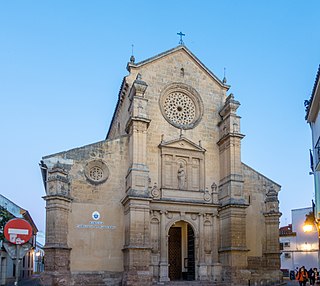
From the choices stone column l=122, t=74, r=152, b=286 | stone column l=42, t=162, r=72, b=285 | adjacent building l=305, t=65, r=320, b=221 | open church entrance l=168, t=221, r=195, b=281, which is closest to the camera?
adjacent building l=305, t=65, r=320, b=221

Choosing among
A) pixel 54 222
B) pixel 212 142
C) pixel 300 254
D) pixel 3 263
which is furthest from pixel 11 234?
pixel 300 254

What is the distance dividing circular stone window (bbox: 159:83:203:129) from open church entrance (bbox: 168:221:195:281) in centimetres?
625

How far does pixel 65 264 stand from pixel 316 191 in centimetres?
1259

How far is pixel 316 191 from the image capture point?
2044 centimetres

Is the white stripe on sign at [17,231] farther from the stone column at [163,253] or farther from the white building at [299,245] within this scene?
the white building at [299,245]

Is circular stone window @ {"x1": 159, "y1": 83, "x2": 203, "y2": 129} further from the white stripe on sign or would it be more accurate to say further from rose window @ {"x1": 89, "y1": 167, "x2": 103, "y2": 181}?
the white stripe on sign

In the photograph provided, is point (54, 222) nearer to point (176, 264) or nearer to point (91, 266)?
point (91, 266)

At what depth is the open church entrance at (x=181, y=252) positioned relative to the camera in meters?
26.0

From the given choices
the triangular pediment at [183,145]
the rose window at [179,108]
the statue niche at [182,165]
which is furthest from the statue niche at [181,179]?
the rose window at [179,108]

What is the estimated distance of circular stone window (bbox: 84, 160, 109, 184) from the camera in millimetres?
23969

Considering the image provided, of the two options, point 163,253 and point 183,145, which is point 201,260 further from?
point 183,145

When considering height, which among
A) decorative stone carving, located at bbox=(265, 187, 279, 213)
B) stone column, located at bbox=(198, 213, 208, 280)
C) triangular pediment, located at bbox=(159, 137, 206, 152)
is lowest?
stone column, located at bbox=(198, 213, 208, 280)

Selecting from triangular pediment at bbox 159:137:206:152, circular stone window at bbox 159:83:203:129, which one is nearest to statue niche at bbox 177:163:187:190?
triangular pediment at bbox 159:137:206:152

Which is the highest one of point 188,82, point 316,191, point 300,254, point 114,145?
point 188,82
